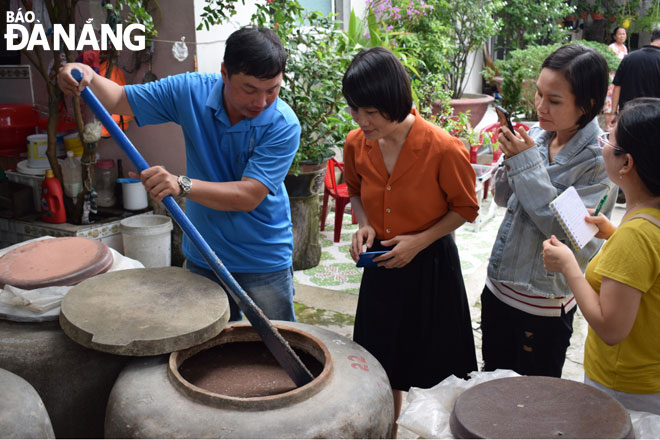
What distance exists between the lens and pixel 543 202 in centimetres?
215

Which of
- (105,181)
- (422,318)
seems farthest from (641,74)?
(105,181)

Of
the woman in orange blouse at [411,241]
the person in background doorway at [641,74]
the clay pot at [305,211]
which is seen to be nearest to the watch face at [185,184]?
the woman in orange blouse at [411,241]

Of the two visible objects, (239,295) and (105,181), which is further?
(105,181)

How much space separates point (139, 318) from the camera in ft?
6.44

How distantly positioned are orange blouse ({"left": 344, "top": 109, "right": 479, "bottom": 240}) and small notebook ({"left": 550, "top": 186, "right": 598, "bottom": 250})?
44 cm

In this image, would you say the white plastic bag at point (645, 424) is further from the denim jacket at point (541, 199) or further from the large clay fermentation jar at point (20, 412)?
the large clay fermentation jar at point (20, 412)

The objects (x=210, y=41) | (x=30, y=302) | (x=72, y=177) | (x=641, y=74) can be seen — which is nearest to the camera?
(x=30, y=302)

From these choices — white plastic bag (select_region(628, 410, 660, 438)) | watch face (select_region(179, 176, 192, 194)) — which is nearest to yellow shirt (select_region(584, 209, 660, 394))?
white plastic bag (select_region(628, 410, 660, 438))

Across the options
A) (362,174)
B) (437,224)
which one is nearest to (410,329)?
(437,224)

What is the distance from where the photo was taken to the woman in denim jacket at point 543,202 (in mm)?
2133

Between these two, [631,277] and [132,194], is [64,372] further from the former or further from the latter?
[132,194]

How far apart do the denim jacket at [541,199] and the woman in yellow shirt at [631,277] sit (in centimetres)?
40

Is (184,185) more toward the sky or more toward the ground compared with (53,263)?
more toward the sky

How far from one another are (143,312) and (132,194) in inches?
110
